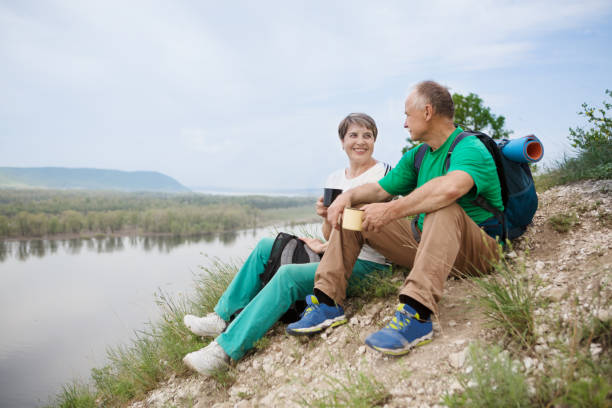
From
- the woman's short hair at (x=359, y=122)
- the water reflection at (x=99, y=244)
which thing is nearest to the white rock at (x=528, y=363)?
the woman's short hair at (x=359, y=122)

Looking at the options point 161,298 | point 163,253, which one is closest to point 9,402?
point 161,298

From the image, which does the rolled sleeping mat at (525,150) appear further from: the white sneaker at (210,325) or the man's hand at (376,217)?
the white sneaker at (210,325)

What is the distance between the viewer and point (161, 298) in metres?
4.16

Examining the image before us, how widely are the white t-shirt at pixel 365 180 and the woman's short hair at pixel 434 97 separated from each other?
0.81 m

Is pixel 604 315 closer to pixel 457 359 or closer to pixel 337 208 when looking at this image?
pixel 457 359

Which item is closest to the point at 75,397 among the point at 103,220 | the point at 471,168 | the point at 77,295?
the point at 471,168

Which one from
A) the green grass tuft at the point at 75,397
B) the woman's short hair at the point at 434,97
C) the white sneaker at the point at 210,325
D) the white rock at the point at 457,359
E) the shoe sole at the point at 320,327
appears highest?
the woman's short hair at the point at 434,97

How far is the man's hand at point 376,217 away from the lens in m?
2.32

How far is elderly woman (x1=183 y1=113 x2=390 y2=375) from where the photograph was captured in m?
2.55

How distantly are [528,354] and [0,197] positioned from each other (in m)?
83.3

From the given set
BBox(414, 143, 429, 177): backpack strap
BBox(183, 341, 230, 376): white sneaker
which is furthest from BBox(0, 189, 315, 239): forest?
BBox(414, 143, 429, 177): backpack strap

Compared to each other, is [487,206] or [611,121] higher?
[611,121]

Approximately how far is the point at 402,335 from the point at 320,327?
0.64m

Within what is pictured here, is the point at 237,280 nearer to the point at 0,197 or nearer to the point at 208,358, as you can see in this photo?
the point at 208,358
